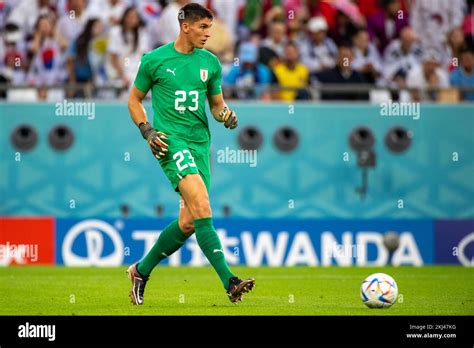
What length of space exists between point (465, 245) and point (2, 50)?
8.46 meters

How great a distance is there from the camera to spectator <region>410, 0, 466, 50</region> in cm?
2241

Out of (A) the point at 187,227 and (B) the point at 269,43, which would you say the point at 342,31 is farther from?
(A) the point at 187,227

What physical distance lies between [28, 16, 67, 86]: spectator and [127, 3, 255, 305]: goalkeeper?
9.04 meters

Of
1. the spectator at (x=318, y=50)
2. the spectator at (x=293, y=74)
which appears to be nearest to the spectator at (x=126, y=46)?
the spectator at (x=293, y=74)

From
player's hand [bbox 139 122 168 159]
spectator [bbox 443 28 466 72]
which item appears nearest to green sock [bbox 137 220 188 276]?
player's hand [bbox 139 122 168 159]

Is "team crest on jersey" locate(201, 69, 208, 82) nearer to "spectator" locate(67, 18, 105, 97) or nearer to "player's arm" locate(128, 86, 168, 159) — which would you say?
"player's arm" locate(128, 86, 168, 159)

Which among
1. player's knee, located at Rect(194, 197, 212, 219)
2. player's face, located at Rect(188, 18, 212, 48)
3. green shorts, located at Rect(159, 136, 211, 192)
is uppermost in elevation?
player's face, located at Rect(188, 18, 212, 48)

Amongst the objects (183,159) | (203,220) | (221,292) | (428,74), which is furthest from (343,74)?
(203,220)

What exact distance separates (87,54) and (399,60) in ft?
18.3

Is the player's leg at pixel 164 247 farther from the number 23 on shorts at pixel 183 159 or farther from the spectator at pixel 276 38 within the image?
the spectator at pixel 276 38

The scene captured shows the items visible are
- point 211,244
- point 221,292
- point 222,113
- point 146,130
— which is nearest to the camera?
point 211,244

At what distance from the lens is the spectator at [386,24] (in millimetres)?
22422

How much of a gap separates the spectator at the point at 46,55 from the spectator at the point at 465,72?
23.1 ft

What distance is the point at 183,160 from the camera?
471 inches
